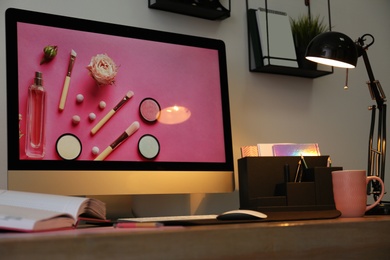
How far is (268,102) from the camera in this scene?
6.17 ft

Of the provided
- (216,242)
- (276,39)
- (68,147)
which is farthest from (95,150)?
(276,39)

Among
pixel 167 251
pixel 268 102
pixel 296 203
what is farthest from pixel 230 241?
pixel 268 102

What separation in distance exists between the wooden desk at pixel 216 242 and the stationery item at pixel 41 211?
0.04 m

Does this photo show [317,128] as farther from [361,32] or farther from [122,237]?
[122,237]

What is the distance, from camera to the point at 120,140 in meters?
1.31

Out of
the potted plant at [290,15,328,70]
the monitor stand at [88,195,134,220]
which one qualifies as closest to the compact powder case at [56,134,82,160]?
the monitor stand at [88,195,134,220]

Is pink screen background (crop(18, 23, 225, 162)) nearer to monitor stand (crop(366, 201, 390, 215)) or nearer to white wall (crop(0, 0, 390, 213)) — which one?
white wall (crop(0, 0, 390, 213))

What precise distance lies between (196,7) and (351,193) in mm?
782

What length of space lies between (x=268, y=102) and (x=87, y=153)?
823mm

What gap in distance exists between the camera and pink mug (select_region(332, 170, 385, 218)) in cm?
123

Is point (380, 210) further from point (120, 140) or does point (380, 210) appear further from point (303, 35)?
point (303, 35)

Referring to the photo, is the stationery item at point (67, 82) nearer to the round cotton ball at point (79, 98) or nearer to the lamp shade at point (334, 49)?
the round cotton ball at point (79, 98)

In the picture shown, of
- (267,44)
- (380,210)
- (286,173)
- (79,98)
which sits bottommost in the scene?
(380,210)

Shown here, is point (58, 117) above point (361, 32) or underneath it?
underneath
